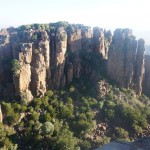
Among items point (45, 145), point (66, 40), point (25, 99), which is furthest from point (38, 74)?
point (45, 145)

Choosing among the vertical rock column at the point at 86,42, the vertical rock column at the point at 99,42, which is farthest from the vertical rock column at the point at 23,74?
the vertical rock column at the point at 99,42

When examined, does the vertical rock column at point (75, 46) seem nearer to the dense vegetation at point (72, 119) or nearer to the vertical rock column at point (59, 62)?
the vertical rock column at point (59, 62)

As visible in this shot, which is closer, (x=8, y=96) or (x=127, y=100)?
(x=8, y=96)

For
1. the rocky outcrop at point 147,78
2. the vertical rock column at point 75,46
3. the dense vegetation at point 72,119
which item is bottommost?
the dense vegetation at point 72,119

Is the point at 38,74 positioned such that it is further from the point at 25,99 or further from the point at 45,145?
the point at 45,145

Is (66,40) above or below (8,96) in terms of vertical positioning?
above

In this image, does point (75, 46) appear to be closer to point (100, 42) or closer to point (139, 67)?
point (100, 42)

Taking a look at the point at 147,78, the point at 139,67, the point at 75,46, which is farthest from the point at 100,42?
the point at 147,78
